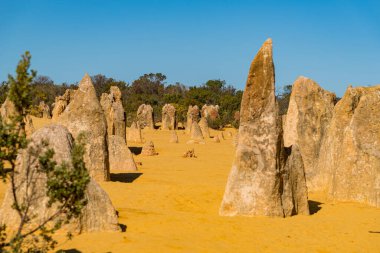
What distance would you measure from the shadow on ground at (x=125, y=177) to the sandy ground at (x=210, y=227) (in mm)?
419

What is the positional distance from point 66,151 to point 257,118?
354cm

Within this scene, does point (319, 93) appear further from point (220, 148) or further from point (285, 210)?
point (220, 148)

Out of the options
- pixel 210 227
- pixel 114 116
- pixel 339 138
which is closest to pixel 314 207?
pixel 339 138

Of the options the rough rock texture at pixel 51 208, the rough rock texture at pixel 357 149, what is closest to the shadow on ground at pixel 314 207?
the rough rock texture at pixel 357 149

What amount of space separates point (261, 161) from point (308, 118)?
4.64 metres

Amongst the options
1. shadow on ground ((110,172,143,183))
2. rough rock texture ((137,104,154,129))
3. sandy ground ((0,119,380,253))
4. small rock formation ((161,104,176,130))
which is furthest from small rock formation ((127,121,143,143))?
sandy ground ((0,119,380,253))

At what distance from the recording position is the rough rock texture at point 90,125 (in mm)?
11812

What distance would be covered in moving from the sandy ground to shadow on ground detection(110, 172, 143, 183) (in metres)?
0.42

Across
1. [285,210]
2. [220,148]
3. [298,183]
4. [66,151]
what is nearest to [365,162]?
[298,183]

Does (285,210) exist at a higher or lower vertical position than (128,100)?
lower

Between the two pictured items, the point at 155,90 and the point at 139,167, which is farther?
the point at 155,90

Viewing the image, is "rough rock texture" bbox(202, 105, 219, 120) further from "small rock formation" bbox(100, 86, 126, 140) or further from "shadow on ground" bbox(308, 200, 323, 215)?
"shadow on ground" bbox(308, 200, 323, 215)

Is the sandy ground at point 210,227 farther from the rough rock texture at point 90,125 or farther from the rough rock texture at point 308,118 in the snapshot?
the rough rock texture at point 308,118

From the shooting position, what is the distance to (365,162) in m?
10.4
